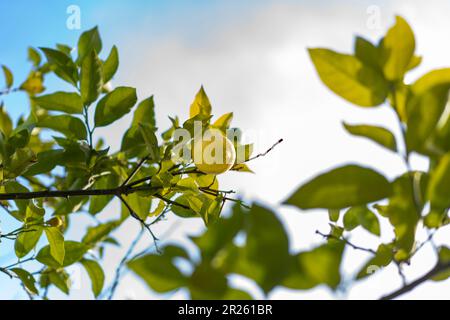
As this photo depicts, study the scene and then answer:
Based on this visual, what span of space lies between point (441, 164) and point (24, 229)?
2.75 feet

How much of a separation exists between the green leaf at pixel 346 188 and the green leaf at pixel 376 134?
0.17 ft

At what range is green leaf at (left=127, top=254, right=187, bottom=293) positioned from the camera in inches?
14.3

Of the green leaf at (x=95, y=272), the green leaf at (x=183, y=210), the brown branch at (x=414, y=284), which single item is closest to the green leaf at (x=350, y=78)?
the brown branch at (x=414, y=284)

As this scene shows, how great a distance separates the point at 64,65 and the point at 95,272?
19.0 inches

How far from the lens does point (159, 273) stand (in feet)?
1.20

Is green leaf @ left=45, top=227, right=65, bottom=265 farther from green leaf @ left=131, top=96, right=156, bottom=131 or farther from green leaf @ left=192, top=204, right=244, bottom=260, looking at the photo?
green leaf @ left=192, top=204, right=244, bottom=260

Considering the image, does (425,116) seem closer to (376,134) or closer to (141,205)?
(376,134)

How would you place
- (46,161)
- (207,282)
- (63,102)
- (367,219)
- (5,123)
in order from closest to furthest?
1. (207,282)
2. (367,219)
3. (46,161)
4. (63,102)
5. (5,123)

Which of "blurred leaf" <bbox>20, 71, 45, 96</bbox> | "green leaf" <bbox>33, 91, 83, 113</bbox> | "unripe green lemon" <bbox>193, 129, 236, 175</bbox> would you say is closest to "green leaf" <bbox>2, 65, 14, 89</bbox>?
"blurred leaf" <bbox>20, 71, 45, 96</bbox>

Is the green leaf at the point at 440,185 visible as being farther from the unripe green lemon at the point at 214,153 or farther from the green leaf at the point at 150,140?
the green leaf at the point at 150,140

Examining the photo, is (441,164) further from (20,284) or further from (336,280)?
(20,284)

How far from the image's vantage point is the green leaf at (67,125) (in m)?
1.01

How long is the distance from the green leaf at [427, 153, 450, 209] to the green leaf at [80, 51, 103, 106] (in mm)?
764

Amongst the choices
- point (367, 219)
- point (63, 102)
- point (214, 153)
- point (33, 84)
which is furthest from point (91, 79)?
point (33, 84)
